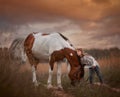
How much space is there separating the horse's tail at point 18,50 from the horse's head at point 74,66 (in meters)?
0.57

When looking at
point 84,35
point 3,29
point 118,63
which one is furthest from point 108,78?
point 3,29

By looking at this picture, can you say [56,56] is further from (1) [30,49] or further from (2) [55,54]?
(1) [30,49]

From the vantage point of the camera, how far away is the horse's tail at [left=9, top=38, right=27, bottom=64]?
4.85 meters

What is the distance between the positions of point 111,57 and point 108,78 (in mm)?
338

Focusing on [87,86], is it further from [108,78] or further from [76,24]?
[76,24]

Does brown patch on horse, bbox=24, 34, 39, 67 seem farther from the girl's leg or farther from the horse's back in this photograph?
the girl's leg

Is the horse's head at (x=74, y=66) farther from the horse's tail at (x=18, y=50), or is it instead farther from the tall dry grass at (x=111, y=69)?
the horse's tail at (x=18, y=50)

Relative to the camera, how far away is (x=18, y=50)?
5.10 metres

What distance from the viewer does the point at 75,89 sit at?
4777 millimetres

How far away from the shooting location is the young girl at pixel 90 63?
192 inches

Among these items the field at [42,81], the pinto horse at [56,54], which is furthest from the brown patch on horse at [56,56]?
the field at [42,81]

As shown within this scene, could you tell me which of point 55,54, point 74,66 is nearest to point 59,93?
point 74,66

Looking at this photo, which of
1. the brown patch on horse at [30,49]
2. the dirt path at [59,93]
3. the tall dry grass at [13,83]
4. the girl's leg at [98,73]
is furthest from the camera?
the brown patch on horse at [30,49]

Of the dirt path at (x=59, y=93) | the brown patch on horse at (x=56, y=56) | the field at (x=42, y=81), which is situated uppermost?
the brown patch on horse at (x=56, y=56)
